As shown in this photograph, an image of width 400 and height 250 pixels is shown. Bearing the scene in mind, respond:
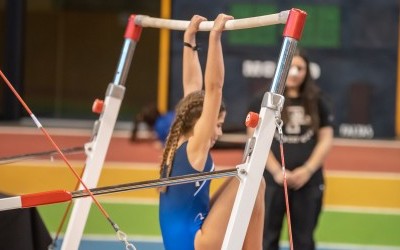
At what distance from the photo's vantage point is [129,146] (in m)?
10.1

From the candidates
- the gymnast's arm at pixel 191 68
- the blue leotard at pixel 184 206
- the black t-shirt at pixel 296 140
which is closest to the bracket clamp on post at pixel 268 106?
the blue leotard at pixel 184 206

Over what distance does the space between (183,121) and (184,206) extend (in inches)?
13.7

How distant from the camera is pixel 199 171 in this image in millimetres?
3453

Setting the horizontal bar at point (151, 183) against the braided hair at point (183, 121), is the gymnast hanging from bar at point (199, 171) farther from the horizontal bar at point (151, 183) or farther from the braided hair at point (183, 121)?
the horizontal bar at point (151, 183)

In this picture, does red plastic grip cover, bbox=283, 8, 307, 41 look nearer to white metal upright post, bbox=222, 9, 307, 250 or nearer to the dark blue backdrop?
white metal upright post, bbox=222, 9, 307, 250

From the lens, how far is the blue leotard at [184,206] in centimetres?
352

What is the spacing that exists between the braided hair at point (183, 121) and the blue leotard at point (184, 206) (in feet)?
0.26

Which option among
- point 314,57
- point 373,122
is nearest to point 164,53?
point 314,57

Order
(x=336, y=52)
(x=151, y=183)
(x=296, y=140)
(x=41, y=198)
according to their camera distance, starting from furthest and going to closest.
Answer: (x=336, y=52) < (x=296, y=140) < (x=151, y=183) < (x=41, y=198)

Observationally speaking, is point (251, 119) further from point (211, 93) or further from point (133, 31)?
point (133, 31)

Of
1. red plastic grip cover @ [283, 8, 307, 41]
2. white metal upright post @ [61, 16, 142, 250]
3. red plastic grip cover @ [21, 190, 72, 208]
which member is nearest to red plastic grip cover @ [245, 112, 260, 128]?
red plastic grip cover @ [283, 8, 307, 41]

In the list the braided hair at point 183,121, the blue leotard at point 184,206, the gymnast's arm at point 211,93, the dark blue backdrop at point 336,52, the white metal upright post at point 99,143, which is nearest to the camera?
the gymnast's arm at point 211,93

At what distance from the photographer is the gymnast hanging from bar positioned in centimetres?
333

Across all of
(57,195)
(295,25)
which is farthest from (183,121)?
(57,195)
